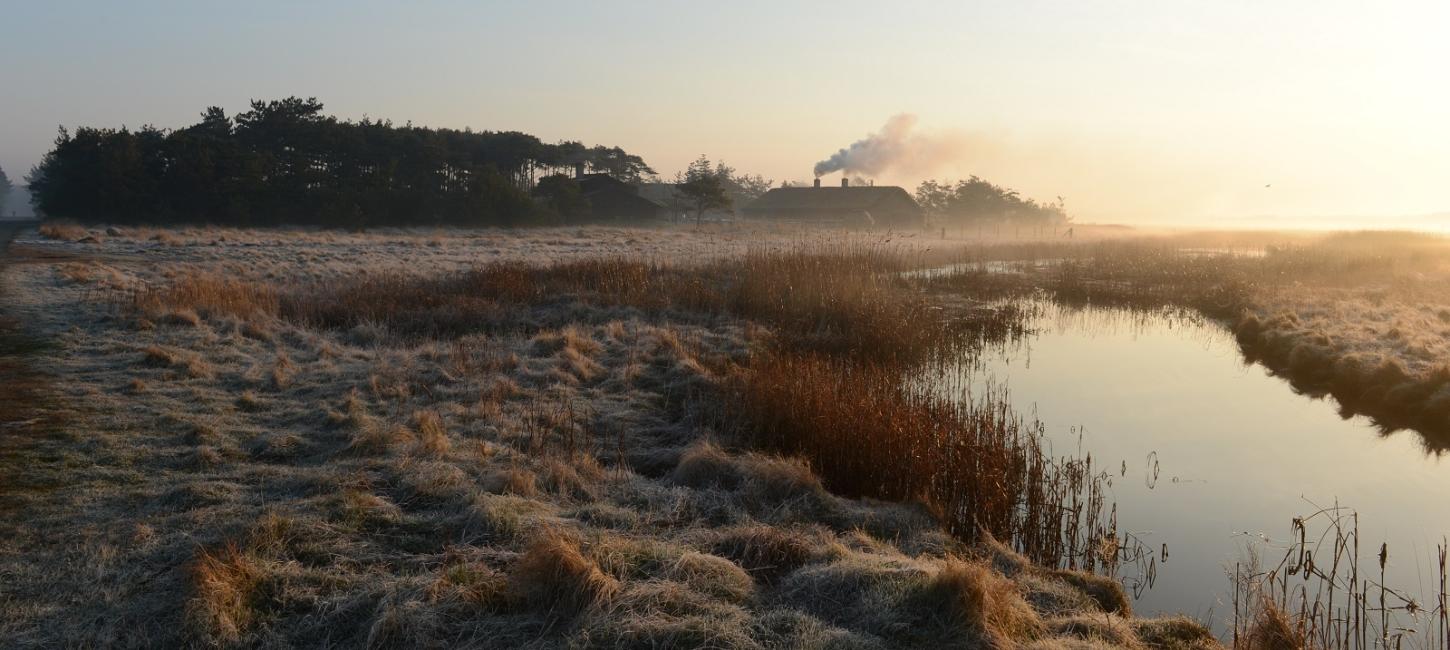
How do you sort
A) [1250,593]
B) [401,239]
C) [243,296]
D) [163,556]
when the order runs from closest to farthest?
[163,556], [1250,593], [243,296], [401,239]

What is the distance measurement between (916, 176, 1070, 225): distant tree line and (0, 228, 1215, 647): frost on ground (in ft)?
216

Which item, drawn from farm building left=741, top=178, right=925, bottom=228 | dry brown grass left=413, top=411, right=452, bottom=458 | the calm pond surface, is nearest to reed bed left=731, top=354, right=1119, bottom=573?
the calm pond surface

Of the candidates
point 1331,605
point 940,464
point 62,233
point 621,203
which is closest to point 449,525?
point 940,464

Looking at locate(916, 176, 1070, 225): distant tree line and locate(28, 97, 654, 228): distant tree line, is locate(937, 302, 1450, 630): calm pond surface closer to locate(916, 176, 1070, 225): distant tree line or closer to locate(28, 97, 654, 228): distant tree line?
locate(28, 97, 654, 228): distant tree line

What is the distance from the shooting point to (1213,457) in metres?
8.80

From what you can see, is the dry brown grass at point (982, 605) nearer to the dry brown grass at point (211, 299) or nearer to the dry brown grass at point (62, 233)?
the dry brown grass at point (211, 299)

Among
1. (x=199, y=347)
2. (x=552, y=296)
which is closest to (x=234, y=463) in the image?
(x=199, y=347)

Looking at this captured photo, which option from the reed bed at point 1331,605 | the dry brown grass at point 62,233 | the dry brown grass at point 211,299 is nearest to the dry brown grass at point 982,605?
the reed bed at point 1331,605

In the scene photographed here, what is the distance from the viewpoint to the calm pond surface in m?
6.21

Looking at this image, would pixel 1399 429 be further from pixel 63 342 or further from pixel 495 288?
pixel 63 342

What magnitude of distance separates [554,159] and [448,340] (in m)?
44.2

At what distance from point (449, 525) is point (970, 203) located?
72.1 meters

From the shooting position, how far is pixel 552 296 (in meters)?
16.0

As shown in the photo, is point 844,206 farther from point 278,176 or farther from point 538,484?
point 538,484
